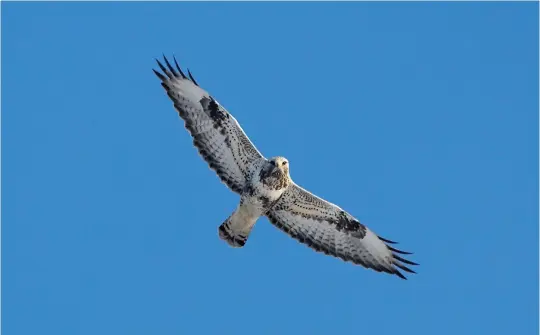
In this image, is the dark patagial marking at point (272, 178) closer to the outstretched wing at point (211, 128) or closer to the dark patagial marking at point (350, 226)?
the outstretched wing at point (211, 128)

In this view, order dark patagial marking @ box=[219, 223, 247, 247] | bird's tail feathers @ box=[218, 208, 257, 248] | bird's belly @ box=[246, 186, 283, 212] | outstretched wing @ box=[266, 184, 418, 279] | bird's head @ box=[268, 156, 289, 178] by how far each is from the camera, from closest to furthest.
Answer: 1. bird's head @ box=[268, 156, 289, 178]
2. bird's belly @ box=[246, 186, 283, 212]
3. bird's tail feathers @ box=[218, 208, 257, 248]
4. dark patagial marking @ box=[219, 223, 247, 247]
5. outstretched wing @ box=[266, 184, 418, 279]

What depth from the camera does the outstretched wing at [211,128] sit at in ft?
49.0

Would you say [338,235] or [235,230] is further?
[338,235]

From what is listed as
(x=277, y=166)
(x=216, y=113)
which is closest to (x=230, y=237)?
(x=277, y=166)

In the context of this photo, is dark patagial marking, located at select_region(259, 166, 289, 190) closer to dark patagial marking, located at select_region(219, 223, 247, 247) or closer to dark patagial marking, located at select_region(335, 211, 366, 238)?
dark patagial marking, located at select_region(219, 223, 247, 247)

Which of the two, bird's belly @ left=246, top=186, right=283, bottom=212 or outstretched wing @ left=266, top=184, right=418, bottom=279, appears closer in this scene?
bird's belly @ left=246, top=186, right=283, bottom=212

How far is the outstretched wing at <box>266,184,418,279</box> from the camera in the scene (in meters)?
15.3

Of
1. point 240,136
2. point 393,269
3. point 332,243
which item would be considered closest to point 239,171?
point 240,136

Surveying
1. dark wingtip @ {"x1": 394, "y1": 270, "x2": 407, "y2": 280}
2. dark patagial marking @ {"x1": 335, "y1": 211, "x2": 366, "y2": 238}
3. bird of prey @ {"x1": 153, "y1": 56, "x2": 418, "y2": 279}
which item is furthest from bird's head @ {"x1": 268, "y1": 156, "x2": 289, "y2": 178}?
dark wingtip @ {"x1": 394, "y1": 270, "x2": 407, "y2": 280}

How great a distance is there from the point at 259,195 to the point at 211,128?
4.19 feet

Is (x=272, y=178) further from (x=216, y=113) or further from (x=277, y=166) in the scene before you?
(x=216, y=113)

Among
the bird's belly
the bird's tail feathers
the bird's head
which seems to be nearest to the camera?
the bird's head

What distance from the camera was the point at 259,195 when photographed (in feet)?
47.8

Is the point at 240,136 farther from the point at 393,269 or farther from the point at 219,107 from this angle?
the point at 393,269
